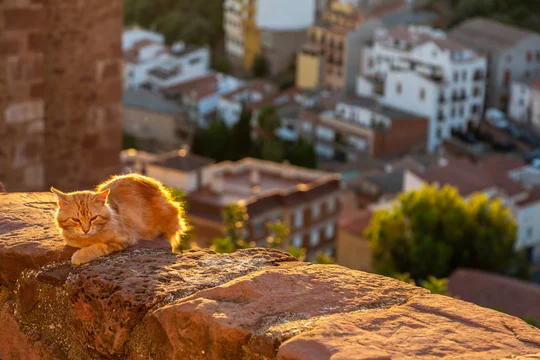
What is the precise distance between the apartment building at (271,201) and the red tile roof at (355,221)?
1.24 meters

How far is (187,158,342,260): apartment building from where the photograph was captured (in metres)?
28.0

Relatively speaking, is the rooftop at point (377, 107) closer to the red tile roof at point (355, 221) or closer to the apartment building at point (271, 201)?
the apartment building at point (271, 201)

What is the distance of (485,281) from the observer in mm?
22578

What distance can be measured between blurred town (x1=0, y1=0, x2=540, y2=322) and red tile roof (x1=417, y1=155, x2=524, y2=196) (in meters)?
0.10

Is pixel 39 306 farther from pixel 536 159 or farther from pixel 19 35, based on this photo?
pixel 536 159

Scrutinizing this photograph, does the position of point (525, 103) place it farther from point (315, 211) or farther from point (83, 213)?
point (83, 213)

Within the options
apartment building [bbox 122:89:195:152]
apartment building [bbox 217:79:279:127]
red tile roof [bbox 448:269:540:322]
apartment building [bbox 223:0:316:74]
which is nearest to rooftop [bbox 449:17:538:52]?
apartment building [bbox 217:79:279:127]

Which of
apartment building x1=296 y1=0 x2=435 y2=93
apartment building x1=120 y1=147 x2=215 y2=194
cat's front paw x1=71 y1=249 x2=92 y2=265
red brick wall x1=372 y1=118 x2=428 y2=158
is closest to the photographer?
cat's front paw x1=71 y1=249 x2=92 y2=265

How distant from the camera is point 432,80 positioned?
50000 millimetres

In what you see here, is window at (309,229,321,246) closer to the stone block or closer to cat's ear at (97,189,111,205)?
the stone block

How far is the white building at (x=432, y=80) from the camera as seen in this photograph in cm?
4941

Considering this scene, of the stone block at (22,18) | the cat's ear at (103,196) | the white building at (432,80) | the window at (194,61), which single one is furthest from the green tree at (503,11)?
the cat's ear at (103,196)

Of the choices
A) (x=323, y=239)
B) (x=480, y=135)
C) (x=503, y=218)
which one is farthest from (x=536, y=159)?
(x=503, y=218)

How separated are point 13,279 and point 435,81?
158 feet
